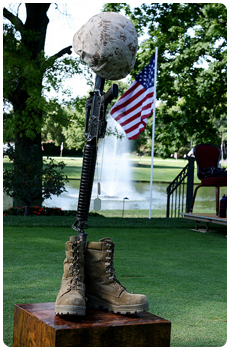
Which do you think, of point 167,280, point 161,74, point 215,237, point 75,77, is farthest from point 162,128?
point 167,280

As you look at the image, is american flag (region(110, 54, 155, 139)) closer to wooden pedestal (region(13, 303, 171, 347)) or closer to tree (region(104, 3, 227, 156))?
tree (region(104, 3, 227, 156))

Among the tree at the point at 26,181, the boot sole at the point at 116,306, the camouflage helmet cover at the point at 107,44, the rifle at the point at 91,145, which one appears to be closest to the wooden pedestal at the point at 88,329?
the boot sole at the point at 116,306

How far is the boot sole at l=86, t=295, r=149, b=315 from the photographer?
2309 mm

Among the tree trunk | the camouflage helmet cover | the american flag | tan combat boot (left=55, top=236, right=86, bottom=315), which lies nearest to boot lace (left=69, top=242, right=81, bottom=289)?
tan combat boot (left=55, top=236, right=86, bottom=315)

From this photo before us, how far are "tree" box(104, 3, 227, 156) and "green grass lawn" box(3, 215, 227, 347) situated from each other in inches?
278

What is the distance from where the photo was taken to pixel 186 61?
14633 millimetres

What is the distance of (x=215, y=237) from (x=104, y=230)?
206cm

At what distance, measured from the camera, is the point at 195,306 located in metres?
3.63

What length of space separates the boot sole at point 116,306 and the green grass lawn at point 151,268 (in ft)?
2.16

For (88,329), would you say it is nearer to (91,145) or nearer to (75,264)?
(75,264)

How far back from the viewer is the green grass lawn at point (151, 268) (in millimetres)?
3271

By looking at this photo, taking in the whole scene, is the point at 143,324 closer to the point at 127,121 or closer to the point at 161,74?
the point at 127,121

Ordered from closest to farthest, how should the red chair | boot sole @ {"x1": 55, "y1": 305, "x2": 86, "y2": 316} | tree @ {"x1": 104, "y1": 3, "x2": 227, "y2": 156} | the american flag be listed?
boot sole @ {"x1": 55, "y1": 305, "x2": 86, "y2": 316} < the red chair < the american flag < tree @ {"x1": 104, "y1": 3, "x2": 227, "y2": 156}

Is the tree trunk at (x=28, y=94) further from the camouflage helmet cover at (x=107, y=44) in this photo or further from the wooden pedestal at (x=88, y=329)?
the wooden pedestal at (x=88, y=329)
